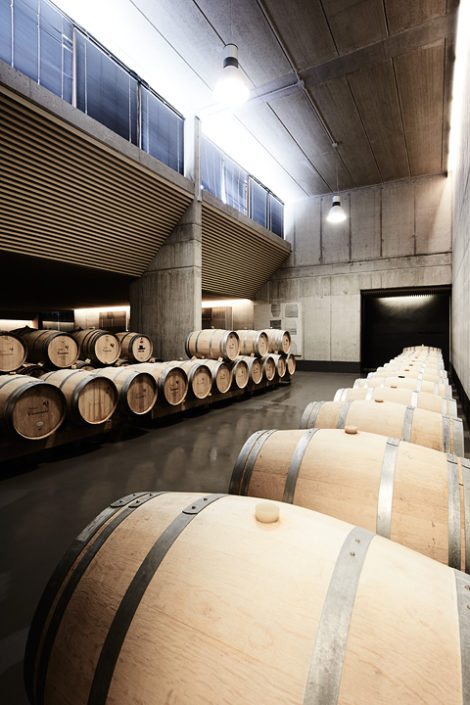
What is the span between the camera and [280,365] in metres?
9.23

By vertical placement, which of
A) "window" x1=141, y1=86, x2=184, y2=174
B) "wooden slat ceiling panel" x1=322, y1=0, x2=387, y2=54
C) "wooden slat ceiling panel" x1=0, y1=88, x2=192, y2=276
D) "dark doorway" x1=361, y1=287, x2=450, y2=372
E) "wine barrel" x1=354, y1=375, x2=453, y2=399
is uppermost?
"wooden slat ceiling panel" x1=322, y1=0, x2=387, y2=54

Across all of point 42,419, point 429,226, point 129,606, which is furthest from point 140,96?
point 429,226

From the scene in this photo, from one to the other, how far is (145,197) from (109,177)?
3.42 feet

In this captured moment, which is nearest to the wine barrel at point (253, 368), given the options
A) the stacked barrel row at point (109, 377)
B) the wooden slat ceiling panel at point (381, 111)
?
the stacked barrel row at point (109, 377)

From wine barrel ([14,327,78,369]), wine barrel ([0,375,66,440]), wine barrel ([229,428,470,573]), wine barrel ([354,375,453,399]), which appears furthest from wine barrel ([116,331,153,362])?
wine barrel ([229,428,470,573])

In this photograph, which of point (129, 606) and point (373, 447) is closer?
point (129, 606)

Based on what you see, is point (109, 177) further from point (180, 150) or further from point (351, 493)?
point (351, 493)

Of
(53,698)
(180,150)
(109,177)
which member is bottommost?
(53,698)

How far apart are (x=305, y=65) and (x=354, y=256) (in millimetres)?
6890

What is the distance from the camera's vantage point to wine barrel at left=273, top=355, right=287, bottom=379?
8.96 metres

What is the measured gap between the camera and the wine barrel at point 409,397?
295 centimetres

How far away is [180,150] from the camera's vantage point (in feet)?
27.1

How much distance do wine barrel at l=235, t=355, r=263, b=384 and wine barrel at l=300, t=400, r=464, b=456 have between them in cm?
483

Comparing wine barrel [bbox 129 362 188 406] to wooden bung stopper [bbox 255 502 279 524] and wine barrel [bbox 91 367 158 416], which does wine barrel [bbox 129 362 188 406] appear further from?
wooden bung stopper [bbox 255 502 279 524]
